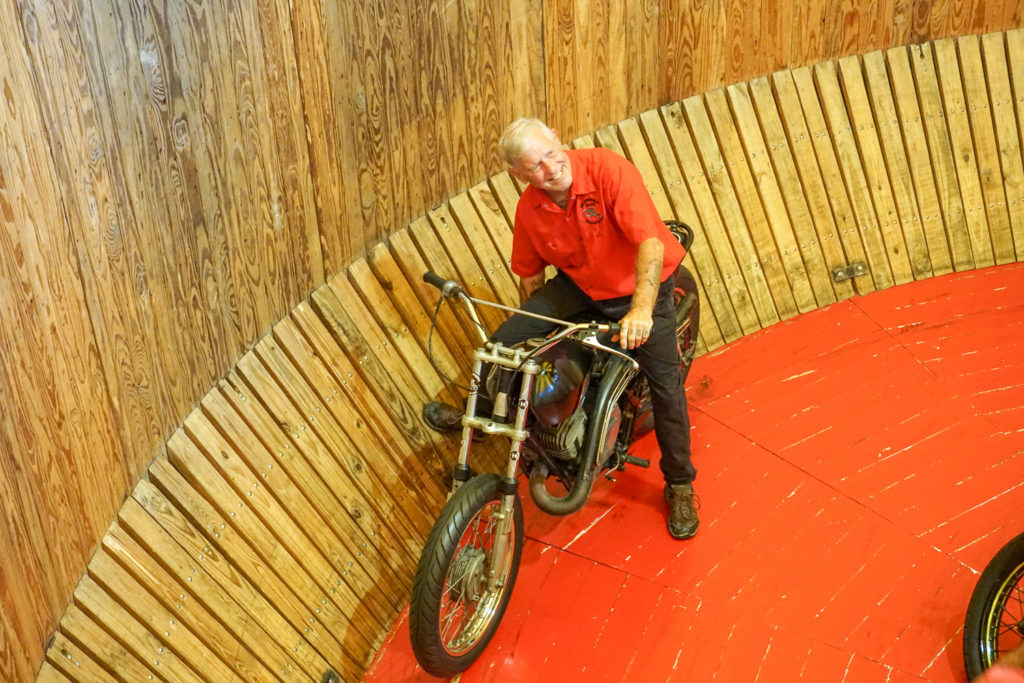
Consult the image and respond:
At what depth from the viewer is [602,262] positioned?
149 inches

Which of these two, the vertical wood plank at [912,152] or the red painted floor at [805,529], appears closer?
the red painted floor at [805,529]

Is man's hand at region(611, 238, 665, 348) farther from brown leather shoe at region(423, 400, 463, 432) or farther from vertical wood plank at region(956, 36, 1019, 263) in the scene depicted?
vertical wood plank at region(956, 36, 1019, 263)

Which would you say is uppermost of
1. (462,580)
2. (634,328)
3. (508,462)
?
(634,328)

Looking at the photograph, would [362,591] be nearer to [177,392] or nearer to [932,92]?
[177,392]

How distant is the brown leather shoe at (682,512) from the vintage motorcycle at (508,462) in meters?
0.33

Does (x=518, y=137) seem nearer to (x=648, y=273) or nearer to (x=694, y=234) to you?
(x=648, y=273)

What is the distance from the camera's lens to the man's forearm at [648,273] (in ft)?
11.5

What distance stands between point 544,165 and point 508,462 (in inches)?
41.6

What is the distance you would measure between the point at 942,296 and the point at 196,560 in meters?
4.00

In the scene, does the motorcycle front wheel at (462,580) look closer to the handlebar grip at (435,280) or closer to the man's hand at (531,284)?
the handlebar grip at (435,280)

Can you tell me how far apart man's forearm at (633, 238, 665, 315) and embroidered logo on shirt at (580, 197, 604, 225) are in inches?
8.3

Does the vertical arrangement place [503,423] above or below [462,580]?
above

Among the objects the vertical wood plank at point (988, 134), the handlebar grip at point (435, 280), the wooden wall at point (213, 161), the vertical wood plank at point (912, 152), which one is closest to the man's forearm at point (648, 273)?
the handlebar grip at point (435, 280)

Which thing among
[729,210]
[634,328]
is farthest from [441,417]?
[729,210]
